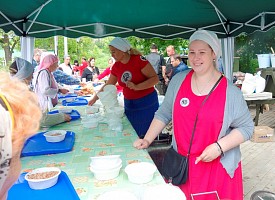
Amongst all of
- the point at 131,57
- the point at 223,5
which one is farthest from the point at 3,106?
the point at 223,5

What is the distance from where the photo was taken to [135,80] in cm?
306

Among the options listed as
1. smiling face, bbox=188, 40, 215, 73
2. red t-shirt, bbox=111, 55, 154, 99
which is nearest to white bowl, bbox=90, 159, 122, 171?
smiling face, bbox=188, 40, 215, 73

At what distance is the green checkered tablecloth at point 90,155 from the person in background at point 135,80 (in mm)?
785

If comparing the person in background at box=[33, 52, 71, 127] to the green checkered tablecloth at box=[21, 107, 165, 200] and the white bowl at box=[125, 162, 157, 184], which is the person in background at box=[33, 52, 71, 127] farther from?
the white bowl at box=[125, 162, 157, 184]

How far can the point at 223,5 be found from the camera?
128 inches

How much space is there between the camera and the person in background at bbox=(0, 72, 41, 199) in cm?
47

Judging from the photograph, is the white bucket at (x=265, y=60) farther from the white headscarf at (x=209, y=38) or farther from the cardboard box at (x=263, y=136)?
the white headscarf at (x=209, y=38)

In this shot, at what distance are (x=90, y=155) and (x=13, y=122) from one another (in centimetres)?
117

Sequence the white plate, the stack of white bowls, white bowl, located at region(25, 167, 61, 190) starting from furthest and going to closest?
the stack of white bowls, white bowl, located at region(25, 167, 61, 190), the white plate

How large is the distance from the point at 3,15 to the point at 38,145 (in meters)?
2.09

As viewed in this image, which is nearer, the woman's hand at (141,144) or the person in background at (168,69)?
the woman's hand at (141,144)

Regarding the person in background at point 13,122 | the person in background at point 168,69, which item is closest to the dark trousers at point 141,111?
the person in background at point 13,122

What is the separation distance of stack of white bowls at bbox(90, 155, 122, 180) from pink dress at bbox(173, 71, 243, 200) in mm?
486

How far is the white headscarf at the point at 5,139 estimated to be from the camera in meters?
0.46
